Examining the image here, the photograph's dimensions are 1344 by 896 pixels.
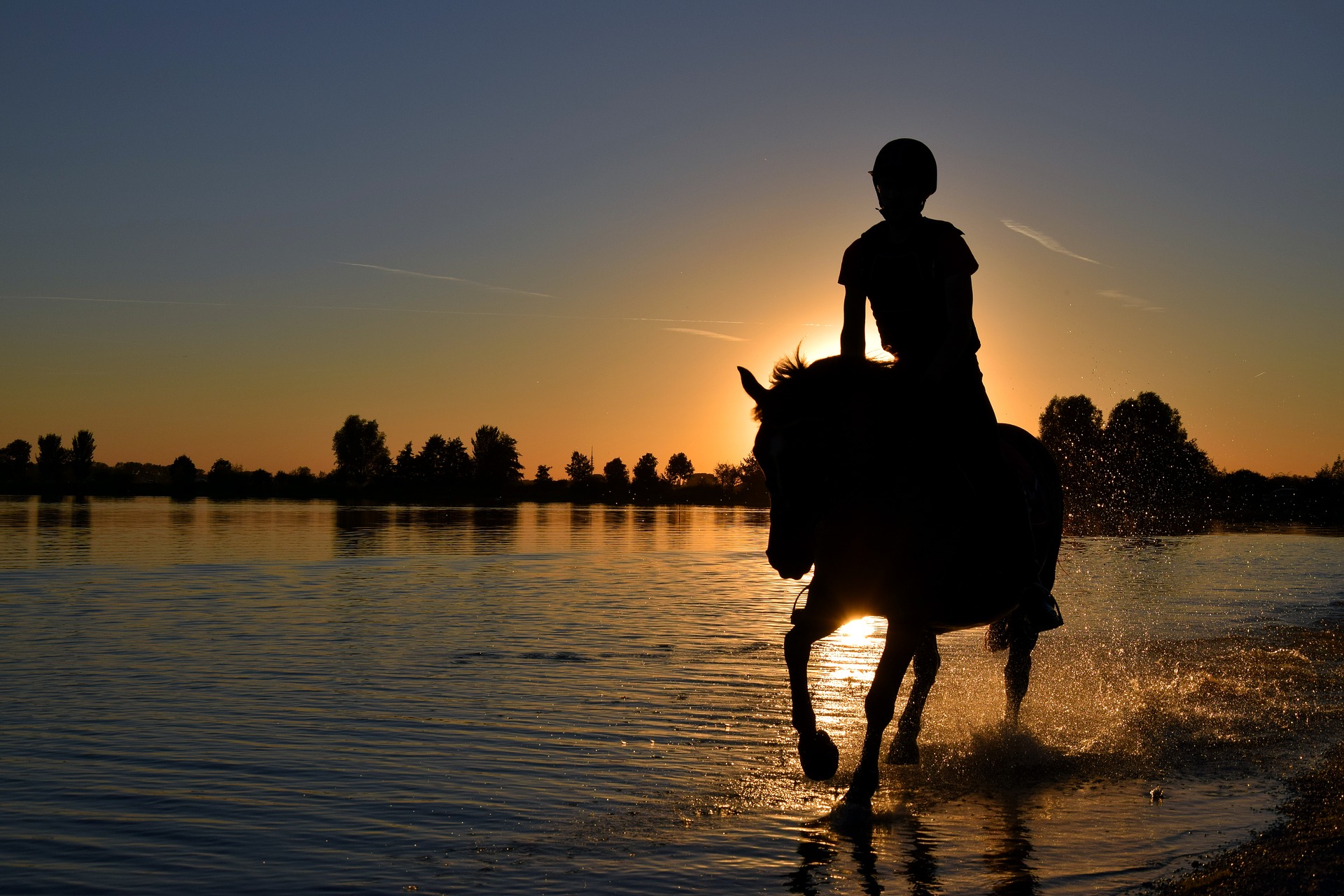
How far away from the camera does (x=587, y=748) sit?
790 centimetres

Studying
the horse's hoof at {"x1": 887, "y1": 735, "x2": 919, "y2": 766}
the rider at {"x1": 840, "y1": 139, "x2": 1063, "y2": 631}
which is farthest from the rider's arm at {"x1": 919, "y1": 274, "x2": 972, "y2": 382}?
the horse's hoof at {"x1": 887, "y1": 735, "x2": 919, "y2": 766}

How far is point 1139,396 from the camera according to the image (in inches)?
3676

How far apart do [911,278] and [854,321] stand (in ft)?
1.39

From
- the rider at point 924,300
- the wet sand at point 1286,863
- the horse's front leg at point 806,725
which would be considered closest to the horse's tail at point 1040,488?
the rider at point 924,300

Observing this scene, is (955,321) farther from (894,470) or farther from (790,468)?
(790,468)

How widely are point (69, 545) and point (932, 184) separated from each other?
33593mm

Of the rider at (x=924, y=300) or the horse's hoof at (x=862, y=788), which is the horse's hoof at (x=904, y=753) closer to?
the horse's hoof at (x=862, y=788)

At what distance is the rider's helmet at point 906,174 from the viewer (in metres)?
6.53

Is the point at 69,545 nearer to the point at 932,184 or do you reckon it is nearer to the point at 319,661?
the point at 319,661

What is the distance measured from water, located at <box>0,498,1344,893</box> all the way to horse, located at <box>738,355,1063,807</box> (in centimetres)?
84

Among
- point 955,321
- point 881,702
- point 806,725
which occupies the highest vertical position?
point 955,321

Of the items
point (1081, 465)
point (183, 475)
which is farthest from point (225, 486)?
point (1081, 465)

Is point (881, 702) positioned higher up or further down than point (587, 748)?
higher up

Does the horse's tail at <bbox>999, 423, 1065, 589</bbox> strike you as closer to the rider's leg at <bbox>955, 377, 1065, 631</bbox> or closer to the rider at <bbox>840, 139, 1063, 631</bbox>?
the rider's leg at <bbox>955, 377, 1065, 631</bbox>
